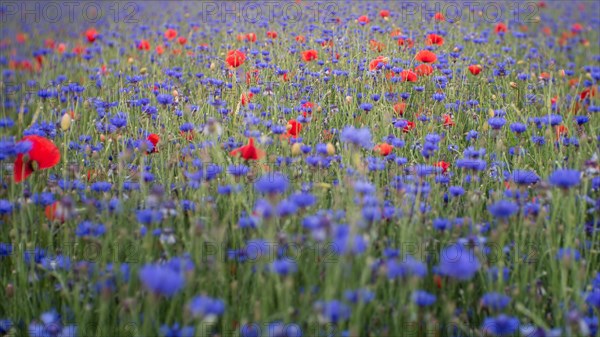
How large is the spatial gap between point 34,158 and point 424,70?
2.30m

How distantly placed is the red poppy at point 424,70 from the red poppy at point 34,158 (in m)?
2.18

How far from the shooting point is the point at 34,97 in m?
3.90

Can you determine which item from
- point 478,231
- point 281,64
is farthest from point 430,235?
point 281,64

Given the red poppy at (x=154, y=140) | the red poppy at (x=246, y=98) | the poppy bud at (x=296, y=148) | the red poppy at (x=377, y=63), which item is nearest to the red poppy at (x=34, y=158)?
the red poppy at (x=154, y=140)

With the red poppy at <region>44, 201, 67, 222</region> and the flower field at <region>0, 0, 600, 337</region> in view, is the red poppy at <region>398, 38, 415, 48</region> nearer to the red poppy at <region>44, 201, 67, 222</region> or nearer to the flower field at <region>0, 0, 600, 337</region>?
the flower field at <region>0, 0, 600, 337</region>

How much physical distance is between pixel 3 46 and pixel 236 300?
507 cm

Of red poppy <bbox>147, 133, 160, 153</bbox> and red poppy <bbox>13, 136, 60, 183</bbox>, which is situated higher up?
red poppy <bbox>13, 136, 60, 183</bbox>

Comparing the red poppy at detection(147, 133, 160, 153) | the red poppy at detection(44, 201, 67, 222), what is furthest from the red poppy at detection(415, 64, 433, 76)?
the red poppy at detection(44, 201, 67, 222)

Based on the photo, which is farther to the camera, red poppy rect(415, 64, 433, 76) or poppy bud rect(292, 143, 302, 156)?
red poppy rect(415, 64, 433, 76)

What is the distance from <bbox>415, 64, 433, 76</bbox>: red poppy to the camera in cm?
359

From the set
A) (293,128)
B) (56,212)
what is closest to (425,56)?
(293,128)

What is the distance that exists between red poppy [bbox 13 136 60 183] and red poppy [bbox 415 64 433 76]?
7.14ft

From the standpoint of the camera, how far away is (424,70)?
12.0 ft

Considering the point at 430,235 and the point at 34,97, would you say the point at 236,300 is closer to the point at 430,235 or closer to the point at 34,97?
the point at 430,235
